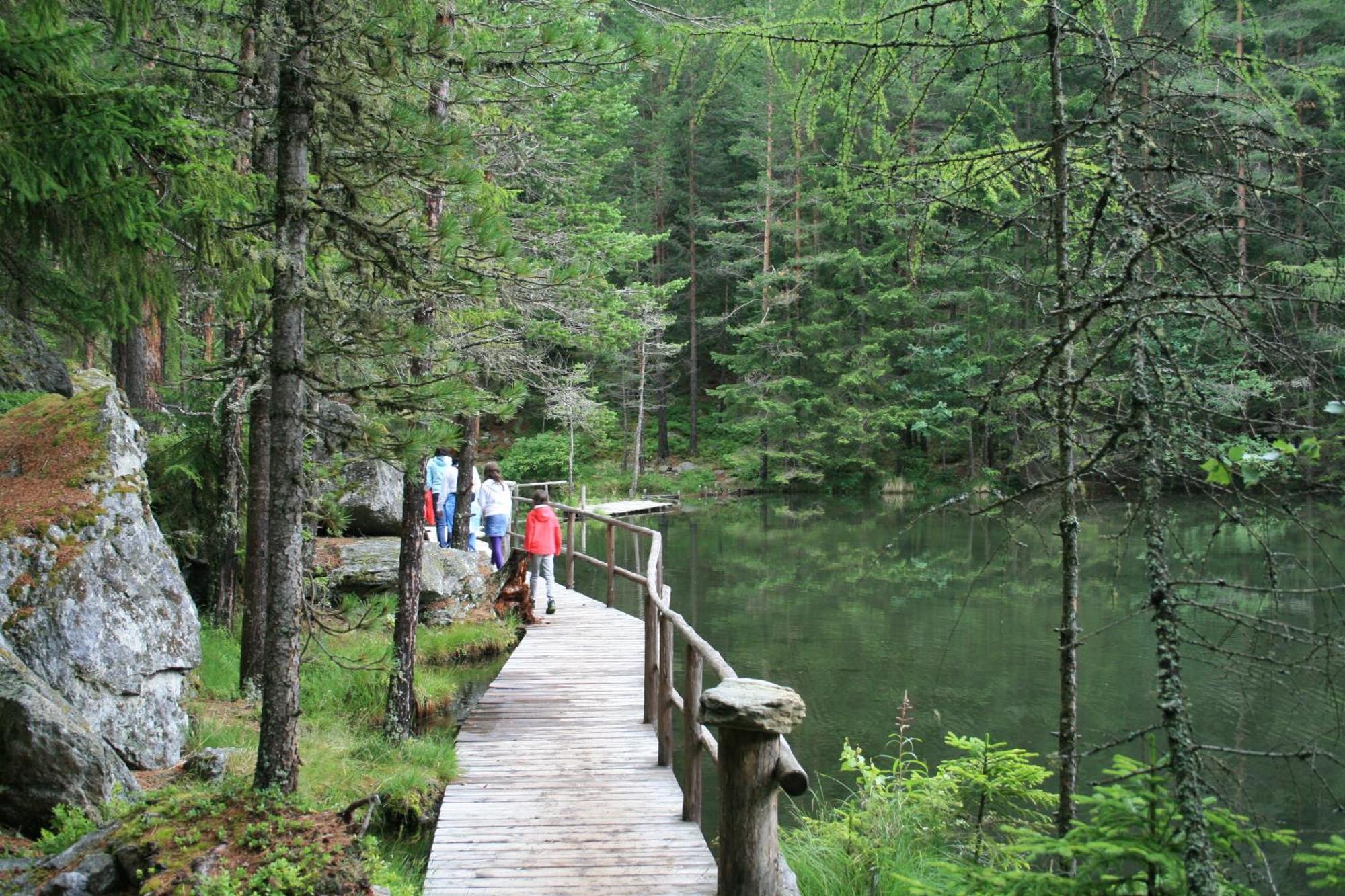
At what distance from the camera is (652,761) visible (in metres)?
6.81

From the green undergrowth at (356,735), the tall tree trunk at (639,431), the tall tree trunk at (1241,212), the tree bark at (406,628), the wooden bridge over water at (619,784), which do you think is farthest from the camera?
the tall tree trunk at (639,431)

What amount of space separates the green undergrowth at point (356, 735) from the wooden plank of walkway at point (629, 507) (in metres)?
18.1

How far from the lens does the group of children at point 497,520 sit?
11391mm

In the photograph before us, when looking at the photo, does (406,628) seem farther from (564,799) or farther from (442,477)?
(442,477)

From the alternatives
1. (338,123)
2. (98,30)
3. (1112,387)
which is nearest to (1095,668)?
(1112,387)

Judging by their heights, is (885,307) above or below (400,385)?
above

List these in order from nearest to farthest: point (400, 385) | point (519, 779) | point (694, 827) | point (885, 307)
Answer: point (400, 385), point (694, 827), point (519, 779), point (885, 307)

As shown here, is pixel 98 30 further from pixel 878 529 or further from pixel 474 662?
pixel 878 529

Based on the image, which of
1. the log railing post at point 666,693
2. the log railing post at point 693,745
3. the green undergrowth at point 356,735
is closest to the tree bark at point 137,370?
the green undergrowth at point 356,735

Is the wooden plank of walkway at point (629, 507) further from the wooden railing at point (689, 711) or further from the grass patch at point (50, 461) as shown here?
the grass patch at point (50, 461)

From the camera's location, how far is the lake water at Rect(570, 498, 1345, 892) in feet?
25.6

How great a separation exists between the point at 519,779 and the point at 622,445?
3318 cm

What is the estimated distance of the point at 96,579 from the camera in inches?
216

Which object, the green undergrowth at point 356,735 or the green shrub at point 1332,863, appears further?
the green undergrowth at point 356,735
